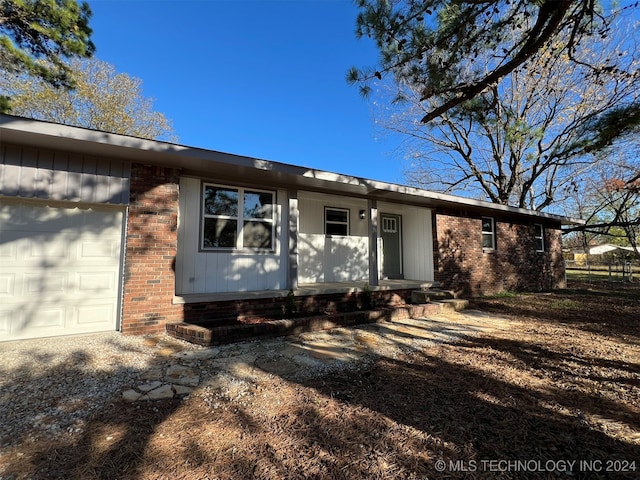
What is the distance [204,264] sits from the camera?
593cm

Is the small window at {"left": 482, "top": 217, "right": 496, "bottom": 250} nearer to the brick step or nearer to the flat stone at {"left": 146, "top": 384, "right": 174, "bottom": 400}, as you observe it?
the brick step

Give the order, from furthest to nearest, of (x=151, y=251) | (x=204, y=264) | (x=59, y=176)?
(x=204, y=264) < (x=151, y=251) < (x=59, y=176)

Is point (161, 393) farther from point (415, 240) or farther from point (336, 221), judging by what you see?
point (415, 240)

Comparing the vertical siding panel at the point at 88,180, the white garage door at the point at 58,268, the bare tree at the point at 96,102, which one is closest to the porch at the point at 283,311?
the white garage door at the point at 58,268

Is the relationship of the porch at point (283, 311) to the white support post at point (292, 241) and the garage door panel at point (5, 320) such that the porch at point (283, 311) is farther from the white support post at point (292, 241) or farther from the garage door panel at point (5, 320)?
the garage door panel at point (5, 320)

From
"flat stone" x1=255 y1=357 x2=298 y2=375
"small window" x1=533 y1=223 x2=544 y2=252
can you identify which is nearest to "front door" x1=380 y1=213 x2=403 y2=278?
"flat stone" x1=255 y1=357 x2=298 y2=375

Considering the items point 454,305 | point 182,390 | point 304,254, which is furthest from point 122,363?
point 454,305

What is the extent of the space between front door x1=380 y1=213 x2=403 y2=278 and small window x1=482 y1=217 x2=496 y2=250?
3170 mm

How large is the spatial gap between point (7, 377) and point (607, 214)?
3552cm

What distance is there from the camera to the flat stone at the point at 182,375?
3.38 m

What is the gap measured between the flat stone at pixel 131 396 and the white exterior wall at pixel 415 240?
24.6ft

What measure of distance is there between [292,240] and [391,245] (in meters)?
4.19

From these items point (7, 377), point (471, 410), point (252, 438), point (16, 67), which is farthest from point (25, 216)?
point (471, 410)

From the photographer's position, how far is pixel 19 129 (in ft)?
A: 12.6
